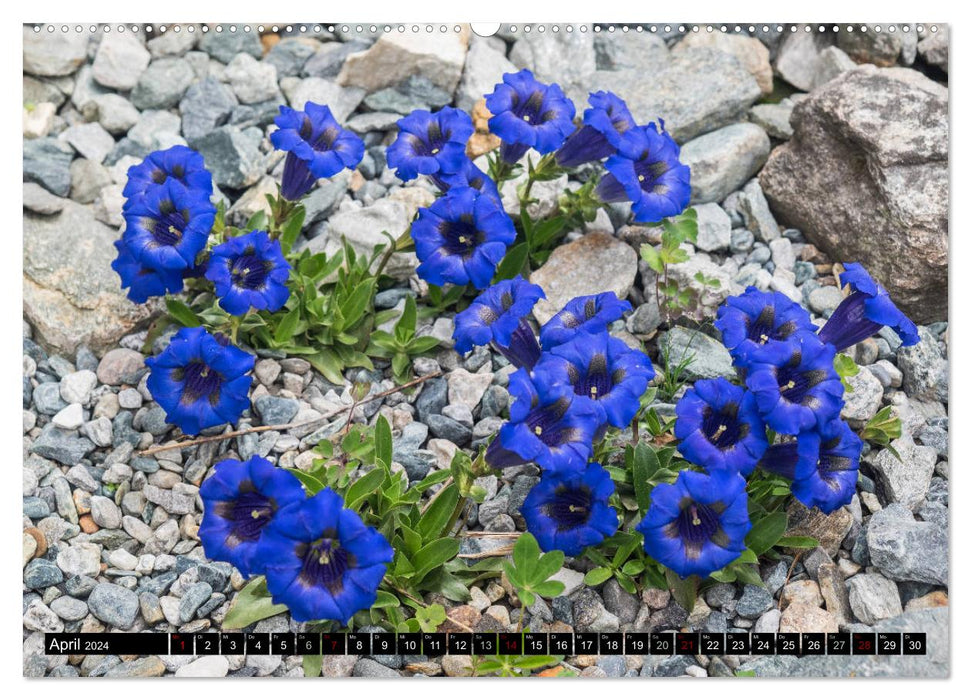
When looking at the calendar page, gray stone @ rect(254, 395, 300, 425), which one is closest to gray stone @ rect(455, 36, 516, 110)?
the calendar page

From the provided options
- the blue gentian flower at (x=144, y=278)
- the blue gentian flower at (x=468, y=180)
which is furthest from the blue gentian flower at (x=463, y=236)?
the blue gentian flower at (x=144, y=278)

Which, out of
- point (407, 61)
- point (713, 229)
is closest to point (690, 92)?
point (713, 229)

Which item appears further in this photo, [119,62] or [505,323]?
[119,62]

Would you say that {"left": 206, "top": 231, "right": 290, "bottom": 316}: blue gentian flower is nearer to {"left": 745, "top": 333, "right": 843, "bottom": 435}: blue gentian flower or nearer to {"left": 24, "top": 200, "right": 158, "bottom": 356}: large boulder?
{"left": 24, "top": 200, "right": 158, "bottom": 356}: large boulder

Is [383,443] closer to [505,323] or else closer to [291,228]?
[505,323]

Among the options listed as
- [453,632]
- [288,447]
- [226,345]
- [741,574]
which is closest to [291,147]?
[226,345]

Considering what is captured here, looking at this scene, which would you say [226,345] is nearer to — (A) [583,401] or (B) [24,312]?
(B) [24,312]
